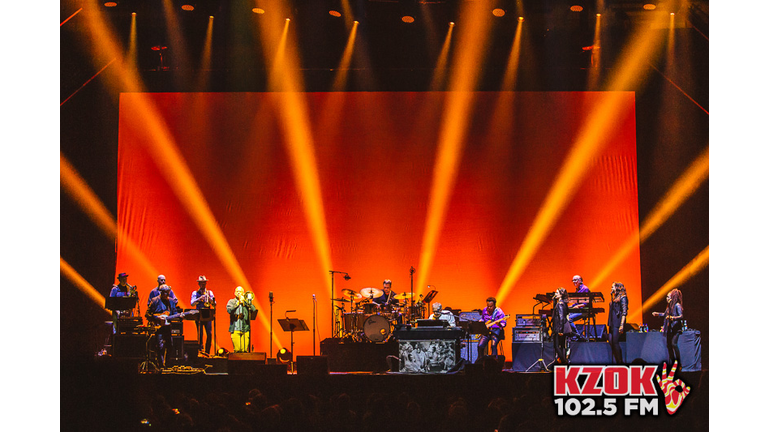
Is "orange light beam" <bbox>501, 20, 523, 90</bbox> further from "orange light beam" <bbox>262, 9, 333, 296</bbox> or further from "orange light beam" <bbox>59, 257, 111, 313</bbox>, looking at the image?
"orange light beam" <bbox>59, 257, 111, 313</bbox>

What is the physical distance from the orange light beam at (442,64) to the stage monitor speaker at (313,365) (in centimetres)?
485

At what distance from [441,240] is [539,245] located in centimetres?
158

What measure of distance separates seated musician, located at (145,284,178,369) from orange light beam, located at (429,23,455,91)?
5100 mm

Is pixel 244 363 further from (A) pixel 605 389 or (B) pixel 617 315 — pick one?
(B) pixel 617 315

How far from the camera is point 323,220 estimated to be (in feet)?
39.0

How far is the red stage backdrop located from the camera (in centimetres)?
1175

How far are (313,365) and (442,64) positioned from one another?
16.6 ft

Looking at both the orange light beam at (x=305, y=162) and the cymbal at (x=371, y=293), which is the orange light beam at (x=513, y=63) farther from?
the cymbal at (x=371, y=293)

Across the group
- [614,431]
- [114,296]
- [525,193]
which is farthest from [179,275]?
[614,431]

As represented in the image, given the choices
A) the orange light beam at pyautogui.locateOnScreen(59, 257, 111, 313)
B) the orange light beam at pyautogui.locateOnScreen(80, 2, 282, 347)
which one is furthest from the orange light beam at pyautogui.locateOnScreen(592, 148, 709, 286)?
the orange light beam at pyautogui.locateOnScreen(59, 257, 111, 313)

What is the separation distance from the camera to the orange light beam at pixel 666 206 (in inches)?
425

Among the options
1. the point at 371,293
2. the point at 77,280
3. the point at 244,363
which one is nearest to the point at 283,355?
the point at 244,363

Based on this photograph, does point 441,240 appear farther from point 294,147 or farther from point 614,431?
point 614,431

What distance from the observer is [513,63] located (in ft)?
36.7
